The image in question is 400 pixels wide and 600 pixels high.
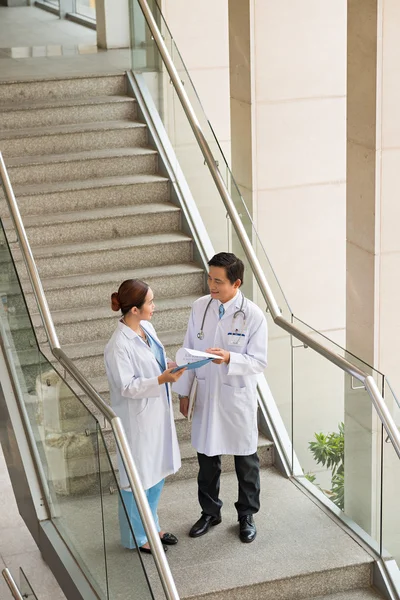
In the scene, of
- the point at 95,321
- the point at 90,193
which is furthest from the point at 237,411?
the point at 90,193

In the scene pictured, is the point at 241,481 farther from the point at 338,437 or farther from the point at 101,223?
the point at 101,223

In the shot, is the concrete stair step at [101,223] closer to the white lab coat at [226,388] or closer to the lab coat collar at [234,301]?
the white lab coat at [226,388]

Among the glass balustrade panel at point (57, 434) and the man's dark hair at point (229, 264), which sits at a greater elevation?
the man's dark hair at point (229, 264)

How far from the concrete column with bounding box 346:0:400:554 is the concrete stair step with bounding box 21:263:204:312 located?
3.95 ft

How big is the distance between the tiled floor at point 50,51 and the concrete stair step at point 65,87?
0.15 m

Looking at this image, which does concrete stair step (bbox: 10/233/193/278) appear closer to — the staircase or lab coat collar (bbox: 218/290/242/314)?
the staircase

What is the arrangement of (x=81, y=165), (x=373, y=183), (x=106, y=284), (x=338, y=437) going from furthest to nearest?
(x=81, y=165) → (x=106, y=284) → (x=373, y=183) → (x=338, y=437)

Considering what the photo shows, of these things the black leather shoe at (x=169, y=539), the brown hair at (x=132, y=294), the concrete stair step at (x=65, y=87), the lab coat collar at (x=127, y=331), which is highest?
the concrete stair step at (x=65, y=87)

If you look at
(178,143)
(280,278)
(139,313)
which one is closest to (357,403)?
(139,313)

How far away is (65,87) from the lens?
28.1ft

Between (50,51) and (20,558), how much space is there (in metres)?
5.64

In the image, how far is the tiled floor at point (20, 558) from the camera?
264 inches

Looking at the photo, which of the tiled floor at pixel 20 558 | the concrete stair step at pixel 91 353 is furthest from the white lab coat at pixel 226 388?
the tiled floor at pixel 20 558

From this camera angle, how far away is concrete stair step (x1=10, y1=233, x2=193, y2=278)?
702cm
